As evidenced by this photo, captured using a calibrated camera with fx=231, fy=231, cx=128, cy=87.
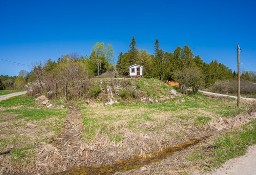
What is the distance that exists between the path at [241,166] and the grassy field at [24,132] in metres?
9.49

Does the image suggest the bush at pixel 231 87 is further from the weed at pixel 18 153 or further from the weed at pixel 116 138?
the weed at pixel 18 153

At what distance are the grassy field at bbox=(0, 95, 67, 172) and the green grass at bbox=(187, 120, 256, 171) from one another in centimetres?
870

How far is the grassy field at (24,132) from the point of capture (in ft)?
40.1

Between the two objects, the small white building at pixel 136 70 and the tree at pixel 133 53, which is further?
the tree at pixel 133 53

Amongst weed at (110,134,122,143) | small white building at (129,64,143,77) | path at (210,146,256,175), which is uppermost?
small white building at (129,64,143,77)

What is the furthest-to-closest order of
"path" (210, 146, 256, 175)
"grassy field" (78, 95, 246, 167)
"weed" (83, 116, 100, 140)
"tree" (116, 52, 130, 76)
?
"tree" (116, 52, 130, 76)
"weed" (83, 116, 100, 140)
"grassy field" (78, 95, 246, 167)
"path" (210, 146, 256, 175)

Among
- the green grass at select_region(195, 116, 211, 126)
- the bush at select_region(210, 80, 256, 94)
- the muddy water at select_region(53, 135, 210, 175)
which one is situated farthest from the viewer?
the bush at select_region(210, 80, 256, 94)

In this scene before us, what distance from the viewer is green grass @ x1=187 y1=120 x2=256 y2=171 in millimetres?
11274

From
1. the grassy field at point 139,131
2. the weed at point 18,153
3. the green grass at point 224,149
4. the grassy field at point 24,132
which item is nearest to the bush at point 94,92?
the grassy field at point 24,132

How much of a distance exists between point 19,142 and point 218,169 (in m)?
11.5

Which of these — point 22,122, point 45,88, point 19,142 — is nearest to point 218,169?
point 19,142

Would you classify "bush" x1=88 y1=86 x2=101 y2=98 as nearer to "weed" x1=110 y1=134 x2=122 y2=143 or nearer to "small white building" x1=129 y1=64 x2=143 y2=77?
"weed" x1=110 y1=134 x2=122 y2=143

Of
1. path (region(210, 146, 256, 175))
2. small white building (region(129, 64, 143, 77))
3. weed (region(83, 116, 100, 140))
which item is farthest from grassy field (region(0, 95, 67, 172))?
small white building (region(129, 64, 143, 77))

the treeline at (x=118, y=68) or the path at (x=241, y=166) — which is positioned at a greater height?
the treeline at (x=118, y=68)
